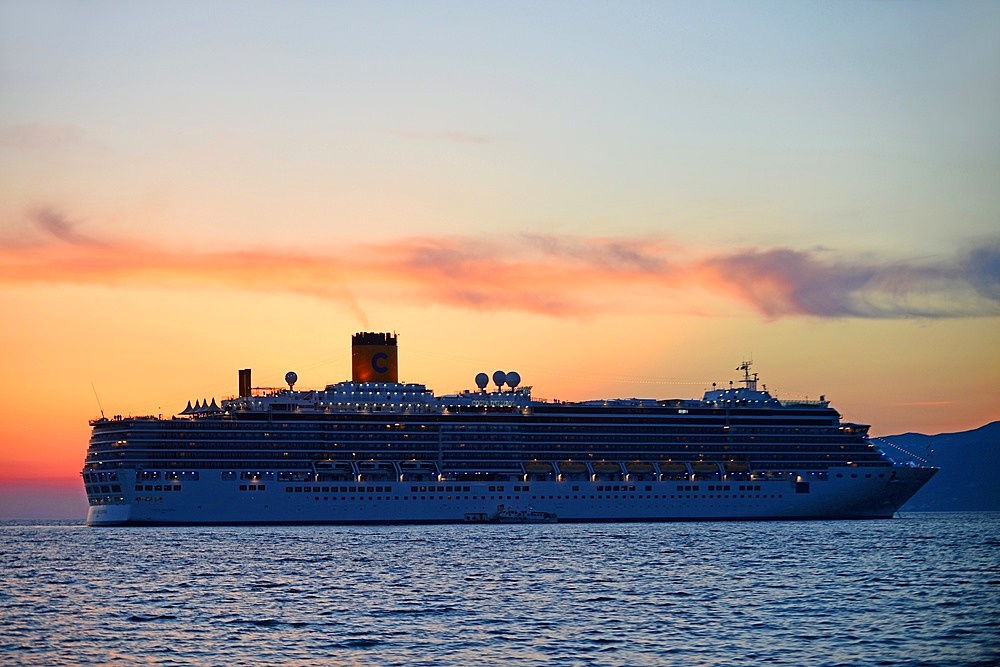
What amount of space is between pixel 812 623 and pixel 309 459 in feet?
269

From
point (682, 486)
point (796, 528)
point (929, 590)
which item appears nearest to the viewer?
point (929, 590)

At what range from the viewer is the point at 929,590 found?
63594 mm

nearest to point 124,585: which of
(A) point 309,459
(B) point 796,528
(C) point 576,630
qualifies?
(C) point 576,630

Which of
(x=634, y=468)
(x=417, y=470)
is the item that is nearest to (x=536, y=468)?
(x=634, y=468)

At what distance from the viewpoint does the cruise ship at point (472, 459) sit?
124m

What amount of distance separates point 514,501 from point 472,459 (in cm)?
562

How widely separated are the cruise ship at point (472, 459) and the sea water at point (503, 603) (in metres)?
21.9

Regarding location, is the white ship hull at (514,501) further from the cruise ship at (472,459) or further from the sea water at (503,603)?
the sea water at (503,603)

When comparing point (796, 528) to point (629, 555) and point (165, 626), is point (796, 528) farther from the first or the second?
point (165, 626)

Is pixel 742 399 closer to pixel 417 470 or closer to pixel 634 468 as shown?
pixel 634 468

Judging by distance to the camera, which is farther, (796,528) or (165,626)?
(796,528)

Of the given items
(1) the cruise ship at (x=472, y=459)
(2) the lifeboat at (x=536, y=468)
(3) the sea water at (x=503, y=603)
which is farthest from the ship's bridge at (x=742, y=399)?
(3) the sea water at (x=503, y=603)

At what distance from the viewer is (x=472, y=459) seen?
133 meters

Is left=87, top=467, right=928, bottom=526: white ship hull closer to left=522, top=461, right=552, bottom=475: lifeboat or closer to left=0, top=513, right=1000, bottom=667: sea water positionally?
left=522, top=461, right=552, bottom=475: lifeboat
